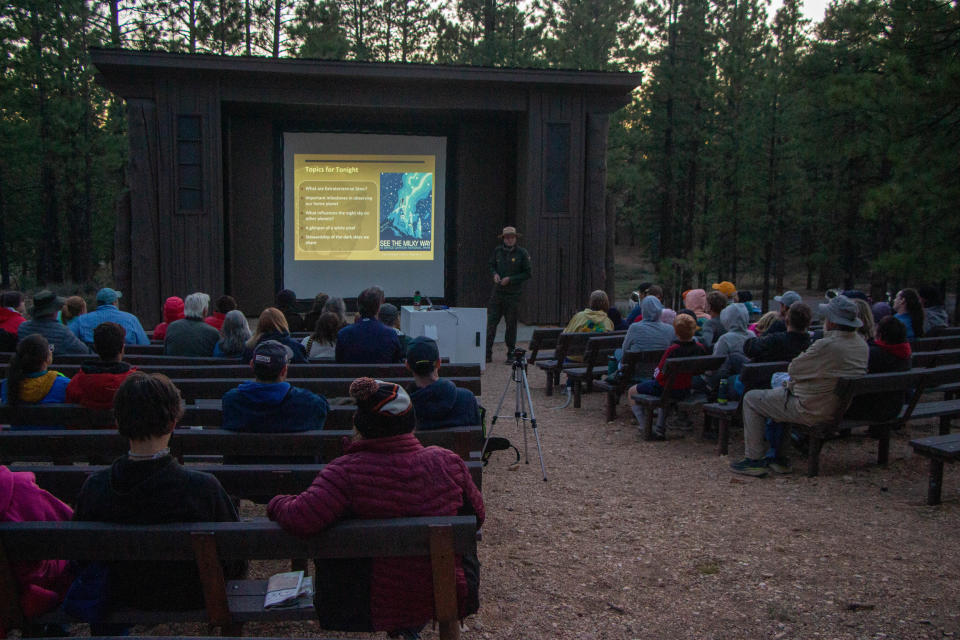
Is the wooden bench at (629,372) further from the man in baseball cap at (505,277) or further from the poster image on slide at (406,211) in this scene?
the poster image on slide at (406,211)

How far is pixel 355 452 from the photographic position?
2.45 m

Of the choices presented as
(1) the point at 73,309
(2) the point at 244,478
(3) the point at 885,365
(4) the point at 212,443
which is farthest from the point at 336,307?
(3) the point at 885,365

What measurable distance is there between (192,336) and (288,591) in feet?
13.5

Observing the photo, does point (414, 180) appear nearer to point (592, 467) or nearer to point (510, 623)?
point (592, 467)

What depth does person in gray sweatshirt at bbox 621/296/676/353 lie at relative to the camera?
689cm

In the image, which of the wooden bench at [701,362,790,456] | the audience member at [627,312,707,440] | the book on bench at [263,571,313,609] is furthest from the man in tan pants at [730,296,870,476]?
the book on bench at [263,571,313,609]

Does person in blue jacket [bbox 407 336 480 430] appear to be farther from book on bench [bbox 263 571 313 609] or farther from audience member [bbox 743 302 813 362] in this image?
audience member [bbox 743 302 813 362]

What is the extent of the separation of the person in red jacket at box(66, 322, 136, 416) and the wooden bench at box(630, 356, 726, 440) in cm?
376

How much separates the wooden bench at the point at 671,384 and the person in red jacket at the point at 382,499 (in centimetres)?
385

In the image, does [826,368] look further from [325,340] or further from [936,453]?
[325,340]

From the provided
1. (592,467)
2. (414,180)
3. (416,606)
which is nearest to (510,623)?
(416,606)

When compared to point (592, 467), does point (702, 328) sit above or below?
above

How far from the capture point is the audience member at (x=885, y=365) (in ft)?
17.8

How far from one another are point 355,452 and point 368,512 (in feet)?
0.60
